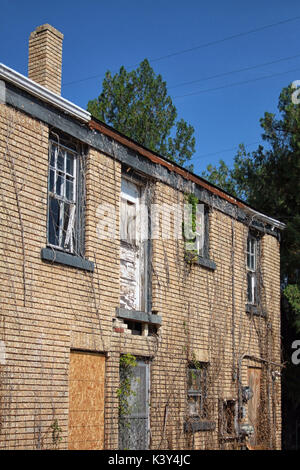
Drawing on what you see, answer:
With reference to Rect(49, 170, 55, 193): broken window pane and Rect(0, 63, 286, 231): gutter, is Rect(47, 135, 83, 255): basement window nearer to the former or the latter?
Rect(49, 170, 55, 193): broken window pane

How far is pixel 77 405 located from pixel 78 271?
7.11 feet

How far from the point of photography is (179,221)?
47.7ft

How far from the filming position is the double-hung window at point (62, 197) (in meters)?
11.1

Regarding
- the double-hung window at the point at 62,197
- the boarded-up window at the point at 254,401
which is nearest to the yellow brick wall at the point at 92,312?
the double-hung window at the point at 62,197

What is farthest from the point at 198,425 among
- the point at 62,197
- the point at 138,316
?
the point at 62,197

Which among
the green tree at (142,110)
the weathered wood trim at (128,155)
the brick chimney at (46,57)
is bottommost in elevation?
the weathered wood trim at (128,155)

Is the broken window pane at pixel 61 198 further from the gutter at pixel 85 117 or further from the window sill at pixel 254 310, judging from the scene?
the window sill at pixel 254 310

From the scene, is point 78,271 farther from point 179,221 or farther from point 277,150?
point 277,150

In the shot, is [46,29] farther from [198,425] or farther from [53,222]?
[198,425]

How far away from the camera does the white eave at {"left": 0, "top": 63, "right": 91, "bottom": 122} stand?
9.94 metres

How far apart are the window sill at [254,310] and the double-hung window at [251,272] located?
0.62 feet

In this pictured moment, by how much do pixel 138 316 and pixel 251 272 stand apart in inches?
237

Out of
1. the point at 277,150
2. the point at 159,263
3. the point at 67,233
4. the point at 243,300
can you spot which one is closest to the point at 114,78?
the point at 277,150

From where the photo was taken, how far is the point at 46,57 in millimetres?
12742
